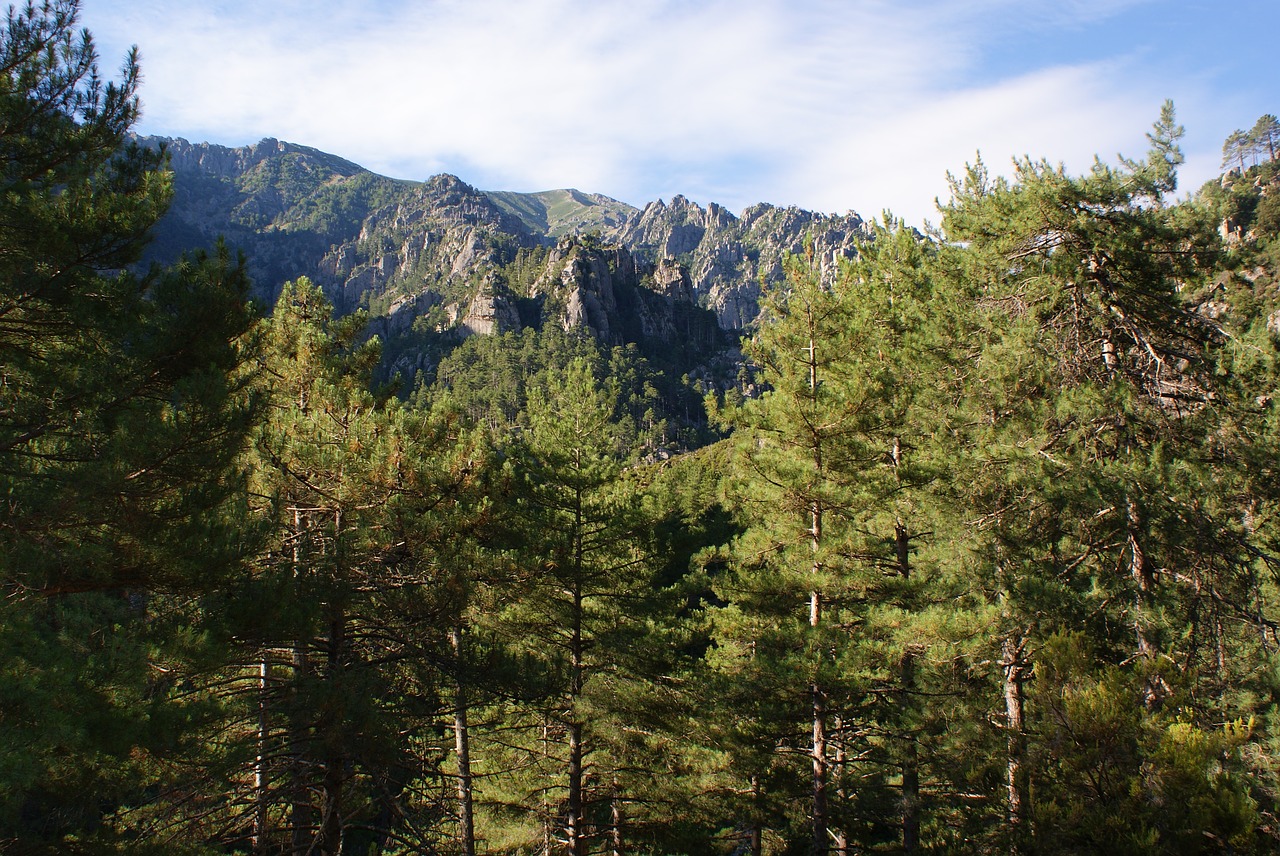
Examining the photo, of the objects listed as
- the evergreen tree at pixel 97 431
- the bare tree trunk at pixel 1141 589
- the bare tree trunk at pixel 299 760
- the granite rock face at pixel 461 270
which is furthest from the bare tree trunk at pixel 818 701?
the granite rock face at pixel 461 270

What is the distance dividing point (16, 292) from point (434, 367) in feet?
349

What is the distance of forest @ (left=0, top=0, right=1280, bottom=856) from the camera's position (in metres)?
4.80

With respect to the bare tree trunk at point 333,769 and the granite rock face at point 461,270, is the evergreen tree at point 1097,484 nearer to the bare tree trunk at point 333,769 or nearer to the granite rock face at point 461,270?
the bare tree trunk at point 333,769

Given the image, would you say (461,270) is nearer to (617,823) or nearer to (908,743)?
(617,823)

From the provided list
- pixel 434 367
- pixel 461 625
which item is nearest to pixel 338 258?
pixel 434 367

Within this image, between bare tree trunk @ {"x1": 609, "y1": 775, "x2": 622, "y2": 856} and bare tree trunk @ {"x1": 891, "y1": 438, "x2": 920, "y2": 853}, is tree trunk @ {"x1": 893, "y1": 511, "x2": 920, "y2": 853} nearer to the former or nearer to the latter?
bare tree trunk @ {"x1": 891, "y1": 438, "x2": 920, "y2": 853}

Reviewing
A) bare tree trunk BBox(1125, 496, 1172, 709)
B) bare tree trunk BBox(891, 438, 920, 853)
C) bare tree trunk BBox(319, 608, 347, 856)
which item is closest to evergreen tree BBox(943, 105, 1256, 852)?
bare tree trunk BBox(1125, 496, 1172, 709)

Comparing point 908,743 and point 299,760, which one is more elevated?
point 299,760

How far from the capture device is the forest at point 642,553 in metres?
4.80

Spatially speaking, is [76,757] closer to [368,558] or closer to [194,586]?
[194,586]

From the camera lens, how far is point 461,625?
8.45m

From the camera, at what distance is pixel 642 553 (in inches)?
336

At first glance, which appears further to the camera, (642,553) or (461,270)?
(461,270)

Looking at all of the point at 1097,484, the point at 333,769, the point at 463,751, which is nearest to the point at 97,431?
the point at 333,769
